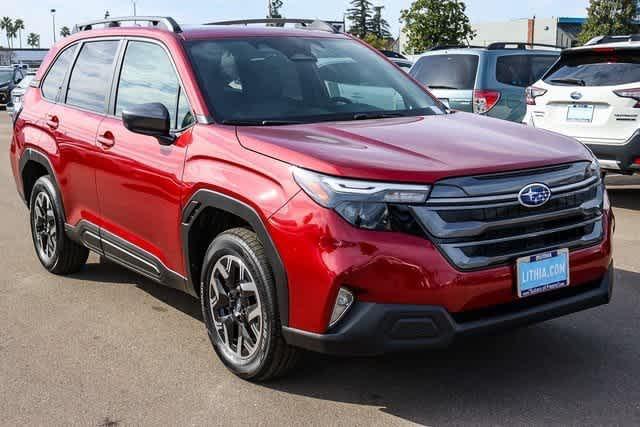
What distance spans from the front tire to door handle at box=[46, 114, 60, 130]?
212 centimetres

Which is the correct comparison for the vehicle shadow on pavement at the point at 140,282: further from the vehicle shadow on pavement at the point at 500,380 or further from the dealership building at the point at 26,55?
the dealership building at the point at 26,55

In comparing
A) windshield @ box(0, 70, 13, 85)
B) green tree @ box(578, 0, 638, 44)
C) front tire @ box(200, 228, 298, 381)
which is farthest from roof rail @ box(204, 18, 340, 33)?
green tree @ box(578, 0, 638, 44)

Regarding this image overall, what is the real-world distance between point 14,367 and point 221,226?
1318 mm

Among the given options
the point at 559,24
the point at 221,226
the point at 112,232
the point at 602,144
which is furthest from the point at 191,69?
the point at 559,24

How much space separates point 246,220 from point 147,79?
60.3 inches

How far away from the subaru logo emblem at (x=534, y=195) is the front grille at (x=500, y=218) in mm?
24

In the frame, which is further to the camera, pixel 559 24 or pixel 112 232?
pixel 559 24

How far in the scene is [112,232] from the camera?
17.4ft

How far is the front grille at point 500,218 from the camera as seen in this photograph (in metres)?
3.61

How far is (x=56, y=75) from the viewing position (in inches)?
250

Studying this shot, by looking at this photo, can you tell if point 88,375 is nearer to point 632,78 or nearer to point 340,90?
point 340,90

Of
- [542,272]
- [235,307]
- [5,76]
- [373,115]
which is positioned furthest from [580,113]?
[5,76]

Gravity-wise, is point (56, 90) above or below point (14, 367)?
above

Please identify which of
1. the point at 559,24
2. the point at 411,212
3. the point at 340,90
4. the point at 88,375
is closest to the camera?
the point at 411,212
